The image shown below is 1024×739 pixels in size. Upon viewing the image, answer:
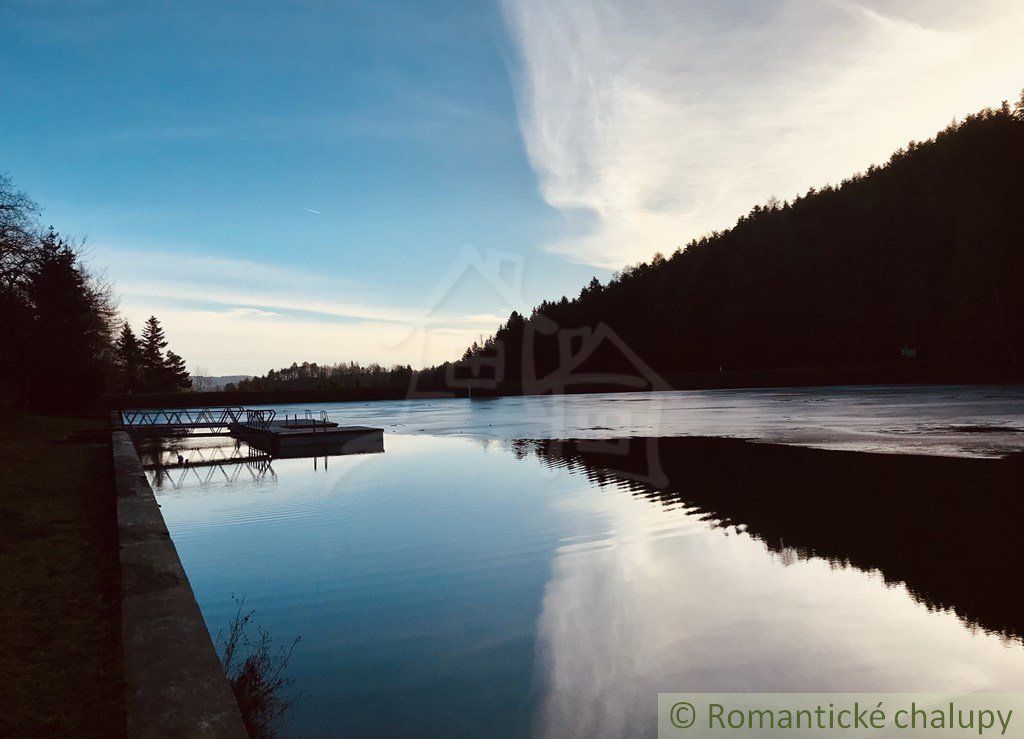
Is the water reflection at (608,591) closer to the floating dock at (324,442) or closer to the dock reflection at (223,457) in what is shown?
the dock reflection at (223,457)

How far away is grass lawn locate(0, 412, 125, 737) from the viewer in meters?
3.63

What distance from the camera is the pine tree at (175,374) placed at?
9331 cm

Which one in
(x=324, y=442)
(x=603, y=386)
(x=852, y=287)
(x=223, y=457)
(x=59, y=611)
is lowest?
(x=223, y=457)

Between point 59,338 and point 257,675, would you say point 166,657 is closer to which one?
point 257,675

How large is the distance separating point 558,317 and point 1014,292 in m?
79.1

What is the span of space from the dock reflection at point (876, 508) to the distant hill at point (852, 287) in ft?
201

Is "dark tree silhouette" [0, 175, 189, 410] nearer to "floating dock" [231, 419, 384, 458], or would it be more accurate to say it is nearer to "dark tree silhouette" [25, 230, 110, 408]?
"dark tree silhouette" [25, 230, 110, 408]

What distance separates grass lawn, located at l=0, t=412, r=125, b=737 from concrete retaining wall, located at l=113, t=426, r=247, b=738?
129 millimetres

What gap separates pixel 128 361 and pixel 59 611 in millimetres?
90910

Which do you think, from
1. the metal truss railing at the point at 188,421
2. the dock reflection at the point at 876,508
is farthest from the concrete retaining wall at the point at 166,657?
the metal truss railing at the point at 188,421

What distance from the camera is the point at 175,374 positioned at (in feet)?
320

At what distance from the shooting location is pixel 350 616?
6867 mm

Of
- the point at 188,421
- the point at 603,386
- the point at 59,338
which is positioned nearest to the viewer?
the point at 59,338

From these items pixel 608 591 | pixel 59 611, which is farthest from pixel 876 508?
pixel 59 611
